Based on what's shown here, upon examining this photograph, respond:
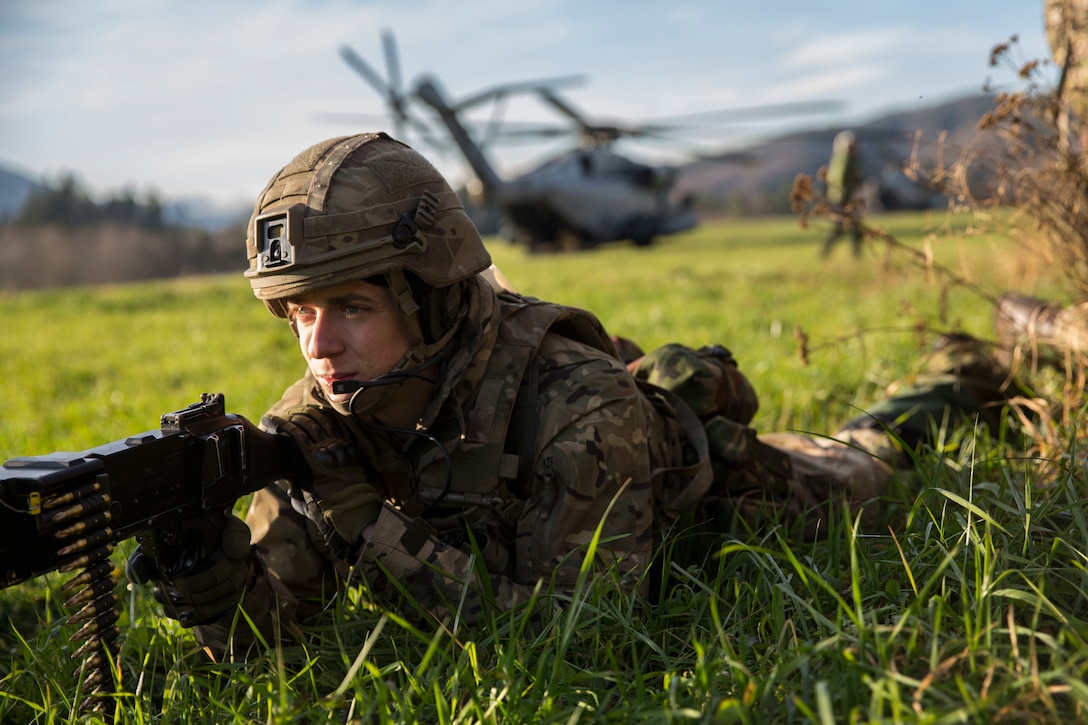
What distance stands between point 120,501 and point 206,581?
399mm

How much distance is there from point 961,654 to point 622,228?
88.3 feet

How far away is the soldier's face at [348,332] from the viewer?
2617 mm

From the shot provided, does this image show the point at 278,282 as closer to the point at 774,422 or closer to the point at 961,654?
the point at 961,654

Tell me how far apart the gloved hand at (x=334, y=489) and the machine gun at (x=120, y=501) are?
0.06 meters

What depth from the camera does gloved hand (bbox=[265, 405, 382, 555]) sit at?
2.50 meters

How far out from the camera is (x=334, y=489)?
8.29ft

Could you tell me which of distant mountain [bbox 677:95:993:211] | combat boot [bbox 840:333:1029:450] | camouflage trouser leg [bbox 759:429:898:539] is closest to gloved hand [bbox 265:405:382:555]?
camouflage trouser leg [bbox 759:429:898:539]

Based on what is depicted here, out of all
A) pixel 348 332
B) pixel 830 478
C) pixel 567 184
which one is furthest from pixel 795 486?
pixel 567 184

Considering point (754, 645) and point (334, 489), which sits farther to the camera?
point (334, 489)

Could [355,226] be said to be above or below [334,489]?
above

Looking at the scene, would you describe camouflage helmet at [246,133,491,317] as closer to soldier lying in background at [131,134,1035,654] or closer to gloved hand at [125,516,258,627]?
soldier lying in background at [131,134,1035,654]

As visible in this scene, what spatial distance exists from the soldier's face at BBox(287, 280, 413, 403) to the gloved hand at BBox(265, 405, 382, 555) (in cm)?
15

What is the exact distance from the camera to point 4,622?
128 inches

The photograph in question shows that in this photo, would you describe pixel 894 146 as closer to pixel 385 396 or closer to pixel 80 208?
pixel 385 396
